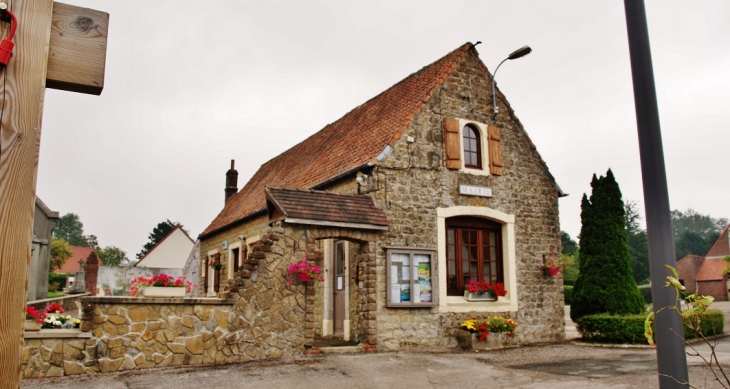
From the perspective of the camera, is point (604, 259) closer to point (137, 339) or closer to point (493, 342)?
point (493, 342)

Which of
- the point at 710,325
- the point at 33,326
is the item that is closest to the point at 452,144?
the point at 710,325

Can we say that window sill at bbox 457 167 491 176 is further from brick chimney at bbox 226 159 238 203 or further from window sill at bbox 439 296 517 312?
brick chimney at bbox 226 159 238 203

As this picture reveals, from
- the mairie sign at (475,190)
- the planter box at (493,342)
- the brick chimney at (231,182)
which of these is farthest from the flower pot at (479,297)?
the brick chimney at (231,182)

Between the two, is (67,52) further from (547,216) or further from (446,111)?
(547,216)

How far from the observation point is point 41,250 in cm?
2195

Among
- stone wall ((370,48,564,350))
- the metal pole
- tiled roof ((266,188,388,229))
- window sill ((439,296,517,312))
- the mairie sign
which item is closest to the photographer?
the metal pole

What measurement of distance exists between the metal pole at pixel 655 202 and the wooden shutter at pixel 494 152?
10977 mm

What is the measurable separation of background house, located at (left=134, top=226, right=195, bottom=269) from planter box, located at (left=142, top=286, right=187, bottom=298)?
Result: 29290mm

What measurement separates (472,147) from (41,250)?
1617 cm

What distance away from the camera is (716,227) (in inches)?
4129

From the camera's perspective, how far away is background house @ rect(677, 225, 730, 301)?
46.7 meters

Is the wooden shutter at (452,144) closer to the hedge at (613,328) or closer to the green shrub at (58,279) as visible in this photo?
the hedge at (613,328)

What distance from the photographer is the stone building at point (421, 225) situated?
12.4 m

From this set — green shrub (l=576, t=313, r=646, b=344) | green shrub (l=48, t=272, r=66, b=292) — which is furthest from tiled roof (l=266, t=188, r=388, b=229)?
green shrub (l=48, t=272, r=66, b=292)
